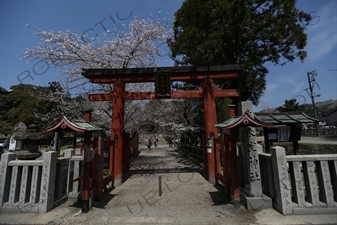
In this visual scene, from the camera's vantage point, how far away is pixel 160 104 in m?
19.6

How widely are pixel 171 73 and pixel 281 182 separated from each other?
7.01 m

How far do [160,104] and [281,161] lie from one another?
15066mm

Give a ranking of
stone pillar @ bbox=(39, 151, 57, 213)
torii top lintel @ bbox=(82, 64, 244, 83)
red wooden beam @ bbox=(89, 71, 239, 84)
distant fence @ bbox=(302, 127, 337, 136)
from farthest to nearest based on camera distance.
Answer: distant fence @ bbox=(302, 127, 337, 136), red wooden beam @ bbox=(89, 71, 239, 84), torii top lintel @ bbox=(82, 64, 244, 83), stone pillar @ bbox=(39, 151, 57, 213)

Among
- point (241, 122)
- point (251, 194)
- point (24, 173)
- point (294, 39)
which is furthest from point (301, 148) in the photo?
point (24, 173)

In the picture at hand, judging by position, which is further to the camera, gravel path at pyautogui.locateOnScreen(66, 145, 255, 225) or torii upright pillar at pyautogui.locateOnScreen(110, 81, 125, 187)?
torii upright pillar at pyautogui.locateOnScreen(110, 81, 125, 187)

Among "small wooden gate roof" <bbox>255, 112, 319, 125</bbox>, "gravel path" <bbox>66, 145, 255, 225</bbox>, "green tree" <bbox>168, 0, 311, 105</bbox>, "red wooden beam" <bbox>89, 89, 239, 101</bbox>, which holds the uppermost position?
"green tree" <bbox>168, 0, 311, 105</bbox>

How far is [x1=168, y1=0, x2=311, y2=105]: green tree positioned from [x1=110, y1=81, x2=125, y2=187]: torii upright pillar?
5.21 m

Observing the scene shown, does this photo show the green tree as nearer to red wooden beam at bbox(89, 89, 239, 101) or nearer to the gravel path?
red wooden beam at bbox(89, 89, 239, 101)

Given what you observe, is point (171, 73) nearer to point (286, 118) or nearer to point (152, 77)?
point (152, 77)

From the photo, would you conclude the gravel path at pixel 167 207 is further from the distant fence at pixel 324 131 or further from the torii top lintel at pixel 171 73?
the distant fence at pixel 324 131

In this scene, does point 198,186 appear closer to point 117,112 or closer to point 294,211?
point 294,211

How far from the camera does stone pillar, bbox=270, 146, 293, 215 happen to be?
5.02 m

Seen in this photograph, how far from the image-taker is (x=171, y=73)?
33.6 feet

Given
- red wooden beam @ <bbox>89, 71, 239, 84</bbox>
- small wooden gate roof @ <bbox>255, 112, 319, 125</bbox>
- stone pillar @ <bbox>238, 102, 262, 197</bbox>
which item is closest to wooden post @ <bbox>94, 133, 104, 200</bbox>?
red wooden beam @ <bbox>89, 71, 239, 84</bbox>
